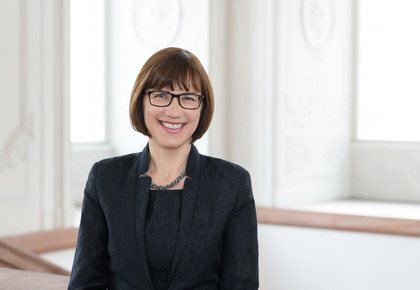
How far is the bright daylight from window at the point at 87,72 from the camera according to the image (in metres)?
7.38

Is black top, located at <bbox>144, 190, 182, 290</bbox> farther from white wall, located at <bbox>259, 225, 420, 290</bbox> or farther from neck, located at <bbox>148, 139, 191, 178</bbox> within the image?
white wall, located at <bbox>259, 225, 420, 290</bbox>

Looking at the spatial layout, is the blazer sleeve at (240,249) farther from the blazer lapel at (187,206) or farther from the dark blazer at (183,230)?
the blazer lapel at (187,206)

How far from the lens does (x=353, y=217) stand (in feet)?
22.8

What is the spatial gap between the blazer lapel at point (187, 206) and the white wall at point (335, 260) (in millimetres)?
5348

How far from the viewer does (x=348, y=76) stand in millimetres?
8180

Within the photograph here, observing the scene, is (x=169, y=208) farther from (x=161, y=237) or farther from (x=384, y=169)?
(x=384, y=169)

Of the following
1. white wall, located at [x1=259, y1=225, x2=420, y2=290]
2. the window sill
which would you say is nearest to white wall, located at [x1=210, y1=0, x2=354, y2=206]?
the window sill

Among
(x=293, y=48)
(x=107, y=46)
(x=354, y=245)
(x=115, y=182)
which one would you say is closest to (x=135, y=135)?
(x=107, y=46)

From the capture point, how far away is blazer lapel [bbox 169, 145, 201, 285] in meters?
1.59

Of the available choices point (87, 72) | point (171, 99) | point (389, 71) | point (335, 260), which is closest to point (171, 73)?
point (171, 99)

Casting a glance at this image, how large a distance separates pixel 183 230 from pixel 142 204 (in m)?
0.12

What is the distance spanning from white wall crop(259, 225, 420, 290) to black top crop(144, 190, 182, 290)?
5364 millimetres

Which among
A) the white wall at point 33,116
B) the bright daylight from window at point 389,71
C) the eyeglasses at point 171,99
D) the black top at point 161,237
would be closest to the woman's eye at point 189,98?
the eyeglasses at point 171,99

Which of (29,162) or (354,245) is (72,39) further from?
(354,245)
